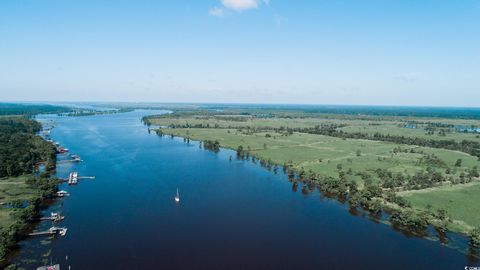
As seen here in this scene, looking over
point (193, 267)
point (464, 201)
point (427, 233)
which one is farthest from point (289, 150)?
point (193, 267)

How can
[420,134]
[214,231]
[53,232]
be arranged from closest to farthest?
[53,232]
[214,231]
[420,134]

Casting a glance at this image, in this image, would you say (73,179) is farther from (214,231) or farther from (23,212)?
(214,231)

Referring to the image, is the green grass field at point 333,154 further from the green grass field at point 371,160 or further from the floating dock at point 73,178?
the floating dock at point 73,178

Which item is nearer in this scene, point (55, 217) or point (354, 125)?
point (55, 217)

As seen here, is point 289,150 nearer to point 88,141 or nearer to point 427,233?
point 427,233

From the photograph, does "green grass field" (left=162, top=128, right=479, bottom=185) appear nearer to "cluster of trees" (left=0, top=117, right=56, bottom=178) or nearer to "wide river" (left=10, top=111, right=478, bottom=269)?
"wide river" (left=10, top=111, right=478, bottom=269)

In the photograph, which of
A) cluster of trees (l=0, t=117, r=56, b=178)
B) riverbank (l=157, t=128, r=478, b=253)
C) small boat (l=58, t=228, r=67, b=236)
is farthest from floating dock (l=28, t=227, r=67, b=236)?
riverbank (l=157, t=128, r=478, b=253)

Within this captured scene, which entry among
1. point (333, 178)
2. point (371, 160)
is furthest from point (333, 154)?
point (333, 178)

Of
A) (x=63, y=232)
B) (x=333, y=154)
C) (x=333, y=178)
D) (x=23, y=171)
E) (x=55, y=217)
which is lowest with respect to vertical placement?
(x=63, y=232)
